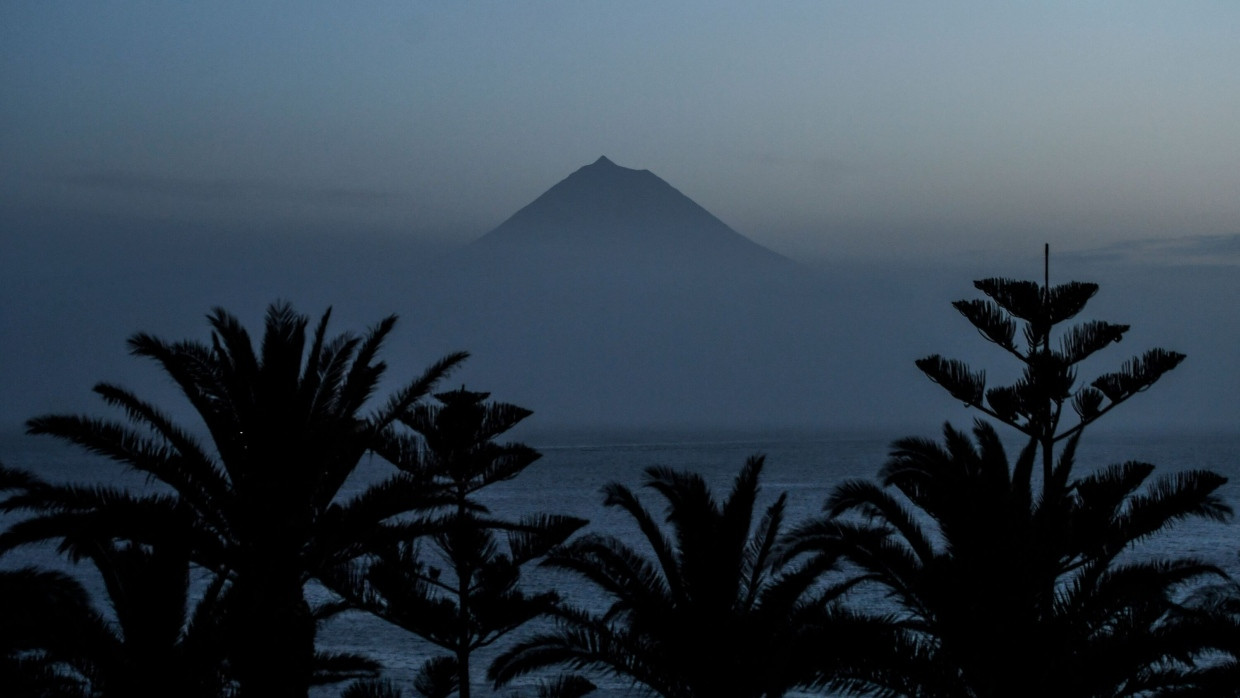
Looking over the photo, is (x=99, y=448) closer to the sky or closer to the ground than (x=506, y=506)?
closer to the sky

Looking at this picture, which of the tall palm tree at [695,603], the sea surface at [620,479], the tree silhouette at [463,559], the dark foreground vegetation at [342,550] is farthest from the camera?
the sea surface at [620,479]

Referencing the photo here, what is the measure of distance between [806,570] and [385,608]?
5.03 m

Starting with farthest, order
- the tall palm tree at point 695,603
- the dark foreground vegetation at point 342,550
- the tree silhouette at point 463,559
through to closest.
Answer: the tree silhouette at point 463,559 → the tall palm tree at point 695,603 → the dark foreground vegetation at point 342,550

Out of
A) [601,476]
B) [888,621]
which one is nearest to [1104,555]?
[888,621]

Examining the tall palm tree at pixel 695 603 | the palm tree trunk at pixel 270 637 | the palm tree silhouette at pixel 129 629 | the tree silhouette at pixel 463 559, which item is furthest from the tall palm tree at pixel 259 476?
the tall palm tree at pixel 695 603

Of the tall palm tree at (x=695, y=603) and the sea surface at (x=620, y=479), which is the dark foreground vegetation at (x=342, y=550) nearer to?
the tall palm tree at (x=695, y=603)

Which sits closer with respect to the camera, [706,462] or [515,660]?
[515,660]

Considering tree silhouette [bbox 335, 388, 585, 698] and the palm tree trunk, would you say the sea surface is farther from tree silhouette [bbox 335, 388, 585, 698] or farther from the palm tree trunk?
tree silhouette [bbox 335, 388, 585, 698]

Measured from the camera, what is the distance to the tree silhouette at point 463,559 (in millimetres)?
14375

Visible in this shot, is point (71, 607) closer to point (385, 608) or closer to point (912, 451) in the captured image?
point (385, 608)

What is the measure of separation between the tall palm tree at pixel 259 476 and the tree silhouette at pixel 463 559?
2106 mm

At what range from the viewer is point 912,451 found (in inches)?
423

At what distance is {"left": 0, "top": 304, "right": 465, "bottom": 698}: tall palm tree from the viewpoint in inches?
400

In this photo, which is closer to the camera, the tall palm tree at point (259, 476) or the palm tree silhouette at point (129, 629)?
the palm tree silhouette at point (129, 629)
